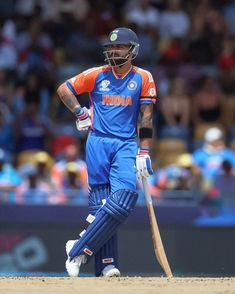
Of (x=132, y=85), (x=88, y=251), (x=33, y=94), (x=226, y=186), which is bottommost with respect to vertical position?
(x=88, y=251)

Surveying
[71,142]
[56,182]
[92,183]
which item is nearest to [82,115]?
[92,183]

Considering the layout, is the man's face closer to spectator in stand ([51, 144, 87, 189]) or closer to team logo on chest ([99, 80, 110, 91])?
team logo on chest ([99, 80, 110, 91])

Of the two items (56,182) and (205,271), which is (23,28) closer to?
(56,182)

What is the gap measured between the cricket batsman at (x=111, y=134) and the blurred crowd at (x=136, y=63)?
13.7 ft

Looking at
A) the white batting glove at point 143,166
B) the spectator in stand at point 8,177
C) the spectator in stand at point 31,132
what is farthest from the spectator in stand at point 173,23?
the white batting glove at point 143,166

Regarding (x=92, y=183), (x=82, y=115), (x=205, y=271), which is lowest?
(x=205, y=271)

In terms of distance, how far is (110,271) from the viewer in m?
9.32

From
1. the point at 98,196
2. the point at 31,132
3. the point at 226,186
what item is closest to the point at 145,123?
the point at 98,196

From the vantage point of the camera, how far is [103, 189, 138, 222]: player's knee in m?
9.10

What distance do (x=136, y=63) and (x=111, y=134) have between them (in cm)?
775

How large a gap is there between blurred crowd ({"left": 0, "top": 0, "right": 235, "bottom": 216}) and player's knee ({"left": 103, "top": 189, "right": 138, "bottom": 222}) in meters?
4.34

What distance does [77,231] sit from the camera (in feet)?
41.1

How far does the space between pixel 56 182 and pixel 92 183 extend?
15.7 ft

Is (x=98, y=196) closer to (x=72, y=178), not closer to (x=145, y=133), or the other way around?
(x=145, y=133)
